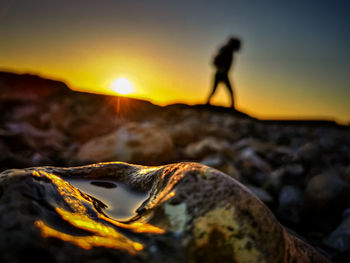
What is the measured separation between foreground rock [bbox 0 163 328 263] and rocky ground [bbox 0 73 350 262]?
1478 mm

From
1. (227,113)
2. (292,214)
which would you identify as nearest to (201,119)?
(227,113)

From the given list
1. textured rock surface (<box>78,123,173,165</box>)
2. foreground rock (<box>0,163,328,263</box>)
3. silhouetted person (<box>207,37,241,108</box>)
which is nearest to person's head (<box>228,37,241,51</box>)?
silhouetted person (<box>207,37,241,108</box>)

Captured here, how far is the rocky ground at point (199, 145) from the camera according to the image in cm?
315

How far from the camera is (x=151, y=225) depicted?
103 centimetres

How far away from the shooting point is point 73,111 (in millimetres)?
8039

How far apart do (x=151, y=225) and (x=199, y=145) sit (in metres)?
4.43

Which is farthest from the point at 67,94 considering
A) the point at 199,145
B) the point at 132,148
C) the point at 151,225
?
the point at 151,225

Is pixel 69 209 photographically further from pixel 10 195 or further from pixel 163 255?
pixel 163 255

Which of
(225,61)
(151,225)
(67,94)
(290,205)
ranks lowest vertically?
(290,205)

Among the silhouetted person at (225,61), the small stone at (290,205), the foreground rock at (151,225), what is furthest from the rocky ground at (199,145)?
the foreground rock at (151,225)

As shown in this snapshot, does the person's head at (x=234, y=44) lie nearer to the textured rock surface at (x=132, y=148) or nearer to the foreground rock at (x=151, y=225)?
the textured rock surface at (x=132, y=148)

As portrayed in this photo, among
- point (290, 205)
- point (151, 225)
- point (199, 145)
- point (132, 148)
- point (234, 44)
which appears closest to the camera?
point (151, 225)

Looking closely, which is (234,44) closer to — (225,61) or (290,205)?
(225,61)

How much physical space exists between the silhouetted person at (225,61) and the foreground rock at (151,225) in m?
7.50
